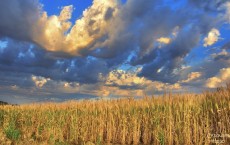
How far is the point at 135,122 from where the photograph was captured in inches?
750

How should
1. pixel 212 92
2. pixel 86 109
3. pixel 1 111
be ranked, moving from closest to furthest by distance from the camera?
1. pixel 212 92
2. pixel 86 109
3. pixel 1 111

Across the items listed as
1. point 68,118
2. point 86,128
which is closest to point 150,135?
point 86,128

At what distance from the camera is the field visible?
53.9 feet

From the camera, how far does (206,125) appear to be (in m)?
16.6

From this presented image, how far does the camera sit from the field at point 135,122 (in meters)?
16.4

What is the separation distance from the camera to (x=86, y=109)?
23188mm

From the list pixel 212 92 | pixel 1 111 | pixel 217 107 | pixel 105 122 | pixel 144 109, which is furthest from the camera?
pixel 1 111

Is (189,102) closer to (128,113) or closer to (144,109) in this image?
(144,109)

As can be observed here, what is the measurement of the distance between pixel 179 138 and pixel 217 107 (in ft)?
8.26

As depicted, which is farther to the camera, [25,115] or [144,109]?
[25,115]

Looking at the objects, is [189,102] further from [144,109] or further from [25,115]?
[25,115]

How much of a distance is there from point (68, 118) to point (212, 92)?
1058cm

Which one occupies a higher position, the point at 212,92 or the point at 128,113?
the point at 212,92

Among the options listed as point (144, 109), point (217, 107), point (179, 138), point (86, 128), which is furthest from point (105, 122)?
point (217, 107)
